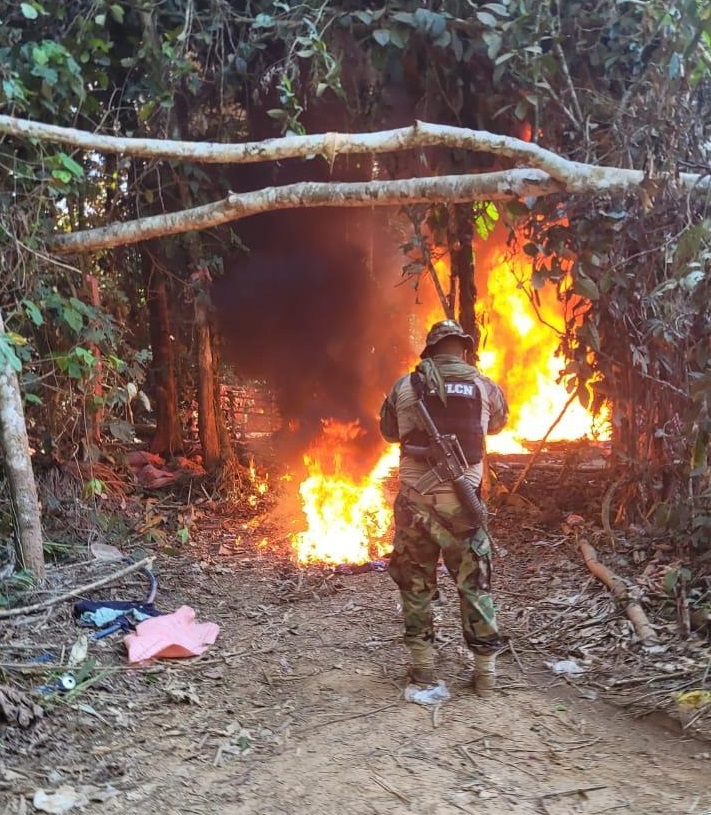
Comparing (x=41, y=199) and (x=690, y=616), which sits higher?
(x=41, y=199)

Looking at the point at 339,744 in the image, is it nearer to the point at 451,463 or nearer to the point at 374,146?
the point at 451,463

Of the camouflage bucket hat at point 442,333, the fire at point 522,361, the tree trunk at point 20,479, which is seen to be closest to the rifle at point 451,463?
the camouflage bucket hat at point 442,333

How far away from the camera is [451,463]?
382 cm

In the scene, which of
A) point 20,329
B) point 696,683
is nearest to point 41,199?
point 20,329

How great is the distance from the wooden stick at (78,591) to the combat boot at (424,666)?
2540mm

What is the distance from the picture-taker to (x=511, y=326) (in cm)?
952

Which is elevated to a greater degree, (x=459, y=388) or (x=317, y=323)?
(x=317, y=323)

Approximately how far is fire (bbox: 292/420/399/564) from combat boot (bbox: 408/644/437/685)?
2.46 meters

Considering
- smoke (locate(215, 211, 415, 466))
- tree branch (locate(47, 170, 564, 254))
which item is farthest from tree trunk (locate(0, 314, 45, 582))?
smoke (locate(215, 211, 415, 466))

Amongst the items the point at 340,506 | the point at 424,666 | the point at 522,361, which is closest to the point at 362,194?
the point at 424,666

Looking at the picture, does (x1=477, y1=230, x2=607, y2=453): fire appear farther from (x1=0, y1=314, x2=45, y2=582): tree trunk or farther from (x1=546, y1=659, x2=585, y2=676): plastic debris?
(x1=0, y1=314, x2=45, y2=582): tree trunk

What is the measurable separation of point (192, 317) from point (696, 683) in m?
6.82

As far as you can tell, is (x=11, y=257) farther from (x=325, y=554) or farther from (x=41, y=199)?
(x=325, y=554)

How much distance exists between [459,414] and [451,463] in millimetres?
292
